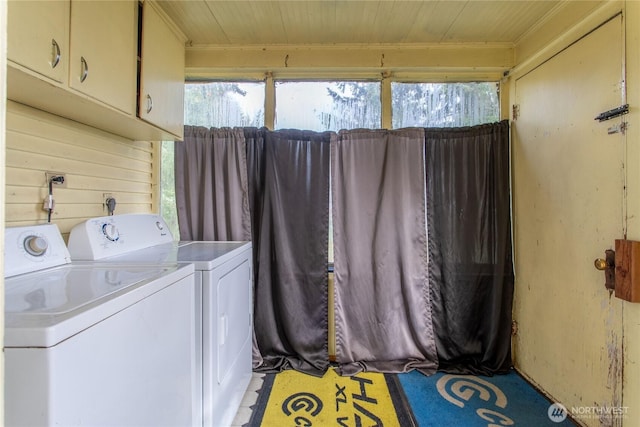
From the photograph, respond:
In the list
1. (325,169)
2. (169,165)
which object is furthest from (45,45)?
(325,169)

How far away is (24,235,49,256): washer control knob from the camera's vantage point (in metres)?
1.16

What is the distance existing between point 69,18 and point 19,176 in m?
0.72

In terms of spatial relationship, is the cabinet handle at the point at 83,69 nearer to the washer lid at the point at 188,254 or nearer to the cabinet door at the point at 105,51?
the cabinet door at the point at 105,51

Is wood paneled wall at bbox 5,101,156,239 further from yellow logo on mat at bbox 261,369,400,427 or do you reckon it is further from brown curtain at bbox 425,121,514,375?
brown curtain at bbox 425,121,514,375

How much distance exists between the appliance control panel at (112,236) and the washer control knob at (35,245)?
0.18 m

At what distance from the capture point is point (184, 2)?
5.74ft

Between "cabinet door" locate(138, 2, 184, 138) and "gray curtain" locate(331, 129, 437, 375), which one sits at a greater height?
"cabinet door" locate(138, 2, 184, 138)

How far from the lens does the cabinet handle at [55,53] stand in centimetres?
108

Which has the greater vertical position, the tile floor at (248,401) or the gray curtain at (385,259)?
the gray curtain at (385,259)

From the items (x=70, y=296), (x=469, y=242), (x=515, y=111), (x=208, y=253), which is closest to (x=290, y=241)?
(x=208, y=253)

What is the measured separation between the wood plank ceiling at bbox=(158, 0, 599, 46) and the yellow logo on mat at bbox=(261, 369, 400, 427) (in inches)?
95.3

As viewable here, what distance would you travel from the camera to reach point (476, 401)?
70.6 inches

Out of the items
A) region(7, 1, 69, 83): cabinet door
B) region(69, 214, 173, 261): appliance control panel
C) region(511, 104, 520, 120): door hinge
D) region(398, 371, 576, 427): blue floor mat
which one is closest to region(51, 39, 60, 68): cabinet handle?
region(7, 1, 69, 83): cabinet door

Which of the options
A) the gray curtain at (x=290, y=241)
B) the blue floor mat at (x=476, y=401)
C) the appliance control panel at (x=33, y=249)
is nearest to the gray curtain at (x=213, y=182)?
the gray curtain at (x=290, y=241)
